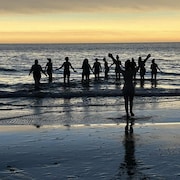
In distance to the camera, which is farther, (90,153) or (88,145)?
(88,145)

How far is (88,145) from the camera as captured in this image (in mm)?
8789

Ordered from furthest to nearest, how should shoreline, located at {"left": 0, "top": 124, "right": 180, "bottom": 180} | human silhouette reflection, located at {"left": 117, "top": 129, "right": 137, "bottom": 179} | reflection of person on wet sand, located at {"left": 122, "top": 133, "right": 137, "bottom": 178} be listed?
reflection of person on wet sand, located at {"left": 122, "top": 133, "right": 137, "bottom": 178} < shoreline, located at {"left": 0, "top": 124, "right": 180, "bottom": 180} < human silhouette reflection, located at {"left": 117, "top": 129, "right": 137, "bottom": 179}

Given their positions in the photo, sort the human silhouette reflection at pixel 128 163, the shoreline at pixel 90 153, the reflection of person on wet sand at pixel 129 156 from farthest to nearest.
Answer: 1. the reflection of person on wet sand at pixel 129 156
2. the shoreline at pixel 90 153
3. the human silhouette reflection at pixel 128 163

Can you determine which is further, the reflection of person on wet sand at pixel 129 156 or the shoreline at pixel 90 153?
the reflection of person on wet sand at pixel 129 156

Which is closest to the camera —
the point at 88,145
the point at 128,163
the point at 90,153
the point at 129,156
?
the point at 128,163

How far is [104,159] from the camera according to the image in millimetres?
7570

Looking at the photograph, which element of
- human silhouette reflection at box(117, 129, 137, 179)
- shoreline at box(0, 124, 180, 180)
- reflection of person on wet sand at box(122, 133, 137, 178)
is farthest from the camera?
reflection of person on wet sand at box(122, 133, 137, 178)

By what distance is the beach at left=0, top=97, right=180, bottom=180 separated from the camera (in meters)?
6.80

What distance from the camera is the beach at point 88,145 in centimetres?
680

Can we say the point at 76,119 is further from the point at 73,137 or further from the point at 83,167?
the point at 83,167

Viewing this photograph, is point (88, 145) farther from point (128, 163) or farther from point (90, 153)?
point (128, 163)

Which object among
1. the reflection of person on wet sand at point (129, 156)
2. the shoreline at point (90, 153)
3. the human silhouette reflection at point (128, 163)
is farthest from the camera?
the reflection of person on wet sand at point (129, 156)

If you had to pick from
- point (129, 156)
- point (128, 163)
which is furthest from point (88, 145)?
point (128, 163)

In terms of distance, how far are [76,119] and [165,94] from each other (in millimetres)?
9695
